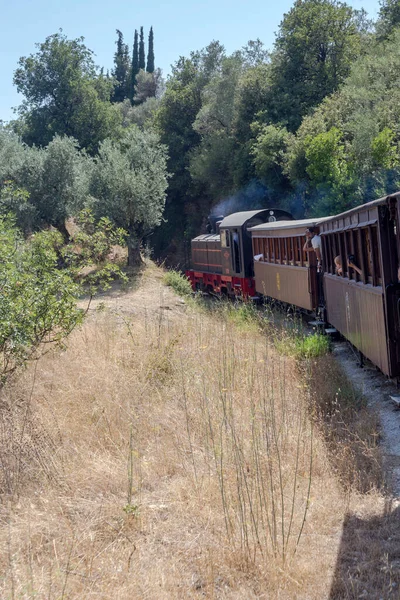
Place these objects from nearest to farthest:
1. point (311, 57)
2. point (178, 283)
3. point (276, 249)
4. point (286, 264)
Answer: point (286, 264)
point (276, 249)
point (178, 283)
point (311, 57)

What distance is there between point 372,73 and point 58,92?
26.1 meters

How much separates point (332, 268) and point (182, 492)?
304 inches

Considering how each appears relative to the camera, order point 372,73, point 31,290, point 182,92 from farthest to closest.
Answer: point 182,92
point 372,73
point 31,290

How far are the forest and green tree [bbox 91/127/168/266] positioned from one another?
6cm

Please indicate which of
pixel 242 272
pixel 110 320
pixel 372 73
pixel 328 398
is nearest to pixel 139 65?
pixel 372 73

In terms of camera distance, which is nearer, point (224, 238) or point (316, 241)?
point (316, 241)

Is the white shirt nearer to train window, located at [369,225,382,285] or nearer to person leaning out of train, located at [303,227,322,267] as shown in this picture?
person leaning out of train, located at [303,227,322,267]

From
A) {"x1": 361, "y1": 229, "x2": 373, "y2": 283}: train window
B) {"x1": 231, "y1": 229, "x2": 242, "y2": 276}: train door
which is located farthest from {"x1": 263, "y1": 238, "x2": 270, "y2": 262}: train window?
{"x1": 361, "y1": 229, "x2": 373, "y2": 283}: train window

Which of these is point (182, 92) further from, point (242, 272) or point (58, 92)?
point (242, 272)

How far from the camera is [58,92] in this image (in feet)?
166

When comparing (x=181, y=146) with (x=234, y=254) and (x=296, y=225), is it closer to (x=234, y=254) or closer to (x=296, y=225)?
(x=234, y=254)

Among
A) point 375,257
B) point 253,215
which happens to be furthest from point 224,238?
point 375,257

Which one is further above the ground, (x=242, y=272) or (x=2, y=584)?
(x=242, y=272)

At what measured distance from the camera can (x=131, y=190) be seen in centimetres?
2855
